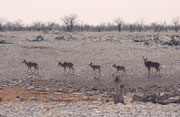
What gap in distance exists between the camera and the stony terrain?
562 inches

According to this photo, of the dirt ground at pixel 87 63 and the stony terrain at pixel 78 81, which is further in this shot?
the dirt ground at pixel 87 63

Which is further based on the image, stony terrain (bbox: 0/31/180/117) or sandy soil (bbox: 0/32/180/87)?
sandy soil (bbox: 0/32/180/87)

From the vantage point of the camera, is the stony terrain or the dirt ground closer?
the stony terrain

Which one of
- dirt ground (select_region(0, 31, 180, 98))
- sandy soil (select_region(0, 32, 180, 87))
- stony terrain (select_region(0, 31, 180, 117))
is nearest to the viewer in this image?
stony terrain (select_region(0, 31, 180, 117))

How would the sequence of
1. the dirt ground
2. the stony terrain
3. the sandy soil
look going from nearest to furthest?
1. the stony terrain
2. the dirt ground
3. the sandy soil

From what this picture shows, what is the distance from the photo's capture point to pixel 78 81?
23812 mm

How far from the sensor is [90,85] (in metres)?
22.8

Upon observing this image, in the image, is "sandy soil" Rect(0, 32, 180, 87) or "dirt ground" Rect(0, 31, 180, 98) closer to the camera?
"dirt ground" Rect(0, 31, 180, 98)

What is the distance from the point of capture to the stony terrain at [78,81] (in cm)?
1427

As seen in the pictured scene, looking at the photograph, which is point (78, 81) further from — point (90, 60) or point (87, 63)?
point (90, 60)

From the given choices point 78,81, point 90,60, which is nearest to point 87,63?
point 90,60

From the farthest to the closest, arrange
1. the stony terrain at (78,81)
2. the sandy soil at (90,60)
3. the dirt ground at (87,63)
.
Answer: the sandy soil at (90,60) → the dirt ground at (87,63) → the stony terrain at (78,81)

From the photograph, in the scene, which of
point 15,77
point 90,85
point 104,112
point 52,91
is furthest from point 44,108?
point 15,77

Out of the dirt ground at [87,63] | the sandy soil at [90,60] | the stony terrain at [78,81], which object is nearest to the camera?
the stony terrain at [78,81]
